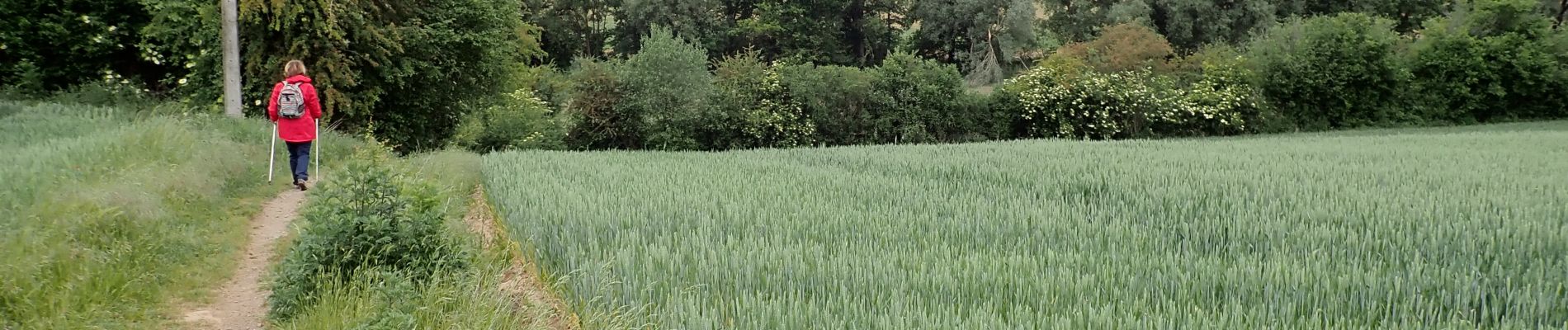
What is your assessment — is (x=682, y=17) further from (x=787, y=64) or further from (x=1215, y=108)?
(x=1215, y=108)

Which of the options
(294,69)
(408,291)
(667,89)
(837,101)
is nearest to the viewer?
(408,291)

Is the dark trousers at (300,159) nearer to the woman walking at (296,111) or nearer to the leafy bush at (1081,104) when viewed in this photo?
the woman walking at (296,111)

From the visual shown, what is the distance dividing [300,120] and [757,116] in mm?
15540

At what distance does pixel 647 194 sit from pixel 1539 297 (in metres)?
5.18

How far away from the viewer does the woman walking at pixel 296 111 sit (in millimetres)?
7945

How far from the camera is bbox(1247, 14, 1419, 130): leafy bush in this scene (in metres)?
26.9

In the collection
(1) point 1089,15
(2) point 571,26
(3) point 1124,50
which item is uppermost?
(1) point 1089,15

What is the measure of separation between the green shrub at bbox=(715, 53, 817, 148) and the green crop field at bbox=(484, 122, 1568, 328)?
14121 mm

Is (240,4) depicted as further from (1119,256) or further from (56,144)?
(1119,256)

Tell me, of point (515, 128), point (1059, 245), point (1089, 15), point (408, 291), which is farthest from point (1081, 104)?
point (408, 291)

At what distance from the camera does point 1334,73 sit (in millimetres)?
27188

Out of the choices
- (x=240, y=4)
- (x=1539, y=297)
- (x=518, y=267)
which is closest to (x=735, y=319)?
(x=518, y=267)

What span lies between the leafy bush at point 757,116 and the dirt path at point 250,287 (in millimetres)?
15746

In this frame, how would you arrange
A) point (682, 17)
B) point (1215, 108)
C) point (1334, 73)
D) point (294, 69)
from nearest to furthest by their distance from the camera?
point (294, 69) → point (1215, 108) → point (1334, 73) → point (682, 17)
